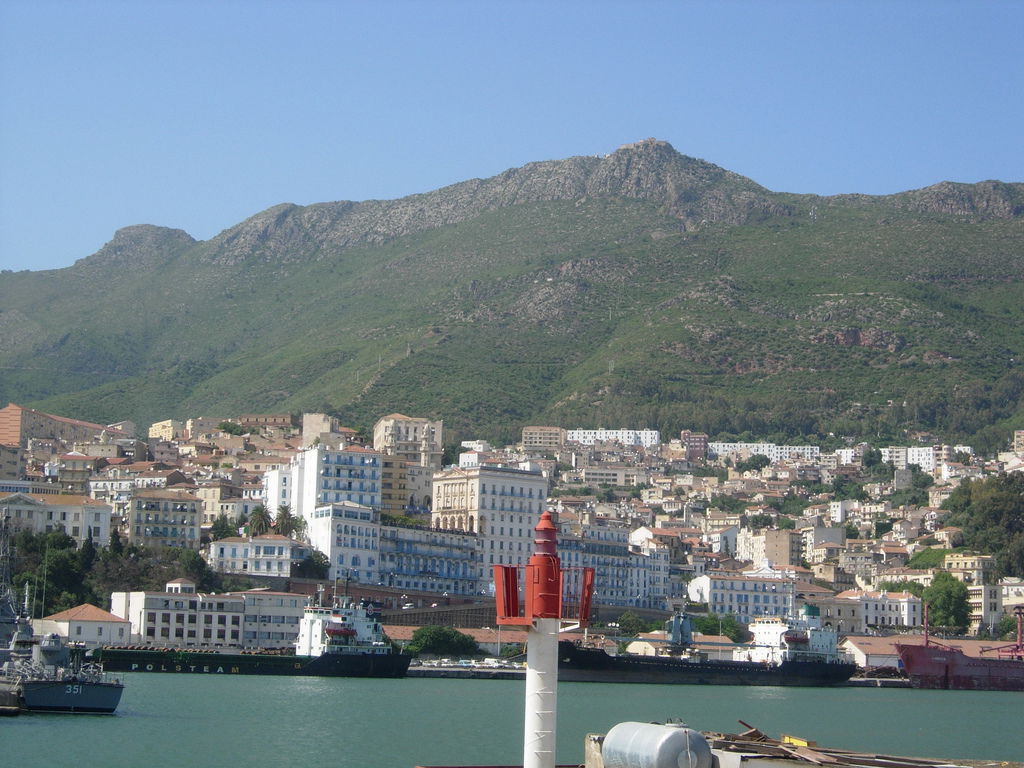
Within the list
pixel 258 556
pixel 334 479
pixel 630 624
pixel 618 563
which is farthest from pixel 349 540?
pixel 618 563

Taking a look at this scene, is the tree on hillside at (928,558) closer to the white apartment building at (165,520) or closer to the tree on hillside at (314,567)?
the tree on hillside at (314,567)

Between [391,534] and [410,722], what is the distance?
60.2m

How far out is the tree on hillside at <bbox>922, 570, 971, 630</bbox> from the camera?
450 feet

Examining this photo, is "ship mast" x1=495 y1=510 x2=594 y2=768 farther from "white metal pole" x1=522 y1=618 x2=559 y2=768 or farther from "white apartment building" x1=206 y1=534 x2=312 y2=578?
"white apartment building" x1=206 y1=534 x2=312 y2=578

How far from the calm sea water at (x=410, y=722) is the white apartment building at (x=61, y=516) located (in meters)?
29.9

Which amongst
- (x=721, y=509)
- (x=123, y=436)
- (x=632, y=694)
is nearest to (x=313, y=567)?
(x=632, y=694)

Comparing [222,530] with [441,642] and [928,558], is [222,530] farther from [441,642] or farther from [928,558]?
[928,558]

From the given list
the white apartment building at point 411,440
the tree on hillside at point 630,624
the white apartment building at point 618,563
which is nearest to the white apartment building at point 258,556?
the white apartment building at point 618,563

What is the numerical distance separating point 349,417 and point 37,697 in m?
140

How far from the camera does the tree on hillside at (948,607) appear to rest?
137 metres

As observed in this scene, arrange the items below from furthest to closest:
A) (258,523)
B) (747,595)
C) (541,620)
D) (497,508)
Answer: (747,595) < (497,508) < (258,523) < (541,620)

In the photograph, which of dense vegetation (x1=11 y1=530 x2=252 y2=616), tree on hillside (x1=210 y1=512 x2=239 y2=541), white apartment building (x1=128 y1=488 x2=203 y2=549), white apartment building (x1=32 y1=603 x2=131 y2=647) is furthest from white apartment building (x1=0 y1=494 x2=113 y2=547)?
white apartment building (x1=32 y1=603 x2=131 y2=647)

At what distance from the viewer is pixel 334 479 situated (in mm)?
124375

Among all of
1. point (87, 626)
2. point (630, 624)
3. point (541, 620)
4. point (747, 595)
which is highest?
point (541, 620)
